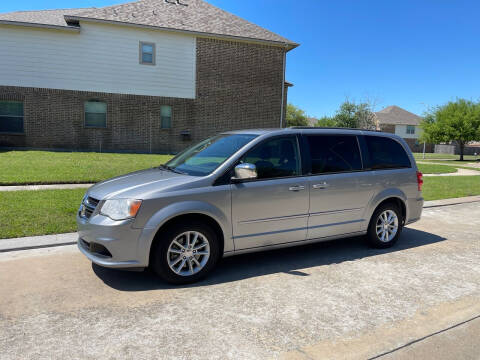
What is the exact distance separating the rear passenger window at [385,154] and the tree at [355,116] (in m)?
53.4

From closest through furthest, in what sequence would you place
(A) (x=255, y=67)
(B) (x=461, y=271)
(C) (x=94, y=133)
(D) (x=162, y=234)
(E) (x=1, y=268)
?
(D) (x=162, y=234), (E) (x=1, y=268), (B) (x=461, y=271), (C) (x=94, y=133), (A) (x=255, y=67)

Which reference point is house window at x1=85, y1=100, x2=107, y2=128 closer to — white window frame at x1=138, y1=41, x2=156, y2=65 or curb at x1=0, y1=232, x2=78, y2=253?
white window frame at x1=138, y1=41, x2=156, y2=65

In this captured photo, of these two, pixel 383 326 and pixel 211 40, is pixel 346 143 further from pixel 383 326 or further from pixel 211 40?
pixel 211 40

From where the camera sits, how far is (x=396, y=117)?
6862 centimetres

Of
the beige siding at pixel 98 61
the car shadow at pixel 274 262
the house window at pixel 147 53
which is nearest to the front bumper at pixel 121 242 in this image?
the car shadow at pixel 274 262

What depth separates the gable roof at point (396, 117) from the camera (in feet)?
220

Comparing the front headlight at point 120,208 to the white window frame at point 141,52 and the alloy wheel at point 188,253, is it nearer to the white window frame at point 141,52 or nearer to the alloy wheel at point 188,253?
the alloy wheel at point 188,253

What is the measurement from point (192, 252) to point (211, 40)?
62.3 ft

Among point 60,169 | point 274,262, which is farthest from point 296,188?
point 60,169

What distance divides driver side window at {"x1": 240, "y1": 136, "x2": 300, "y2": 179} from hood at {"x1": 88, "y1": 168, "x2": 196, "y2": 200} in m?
0.85

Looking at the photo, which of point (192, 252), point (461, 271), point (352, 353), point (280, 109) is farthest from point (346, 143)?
point (280, 109)

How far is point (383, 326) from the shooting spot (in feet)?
11.1

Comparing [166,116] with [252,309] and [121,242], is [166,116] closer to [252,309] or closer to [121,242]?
[121,242]

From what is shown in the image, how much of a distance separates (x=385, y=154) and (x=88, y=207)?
4.35 metres
